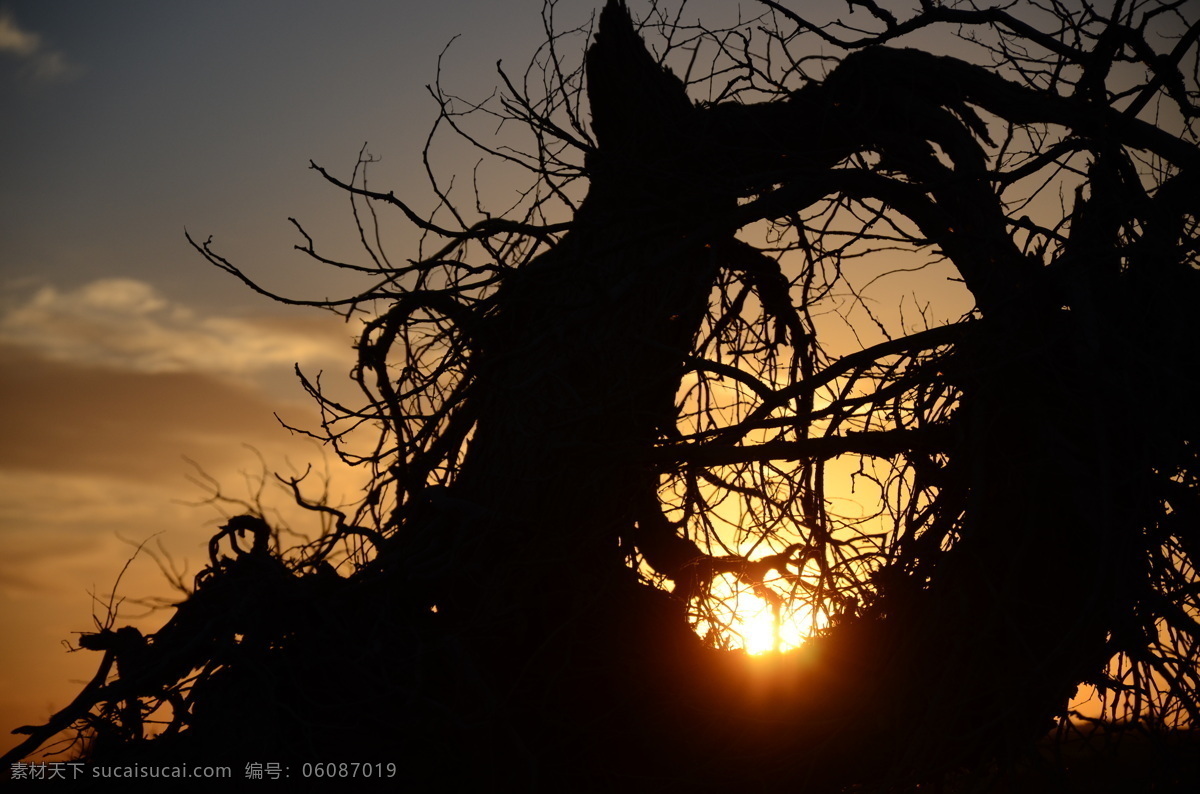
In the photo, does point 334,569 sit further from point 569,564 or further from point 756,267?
point 756,267

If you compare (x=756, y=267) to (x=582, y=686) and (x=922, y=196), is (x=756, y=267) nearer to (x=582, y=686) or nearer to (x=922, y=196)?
(x=922, y=196)

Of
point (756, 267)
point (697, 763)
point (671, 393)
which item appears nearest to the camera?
point (697, 763)

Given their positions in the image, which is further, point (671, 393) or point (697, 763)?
point (671, 393)

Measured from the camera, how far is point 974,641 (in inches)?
176

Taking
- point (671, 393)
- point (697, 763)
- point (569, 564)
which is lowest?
point (697, 763)

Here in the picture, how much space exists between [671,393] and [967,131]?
2416 millimetres

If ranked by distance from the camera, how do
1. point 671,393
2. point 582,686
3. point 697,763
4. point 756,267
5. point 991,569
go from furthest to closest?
point 756,267 < point 671,393 < point 582,686 < point 697,763 < point 991,569

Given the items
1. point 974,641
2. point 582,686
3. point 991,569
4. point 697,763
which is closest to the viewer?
point 974,641

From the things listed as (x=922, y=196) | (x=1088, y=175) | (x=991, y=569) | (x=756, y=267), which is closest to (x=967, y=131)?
(x=922, y=196)

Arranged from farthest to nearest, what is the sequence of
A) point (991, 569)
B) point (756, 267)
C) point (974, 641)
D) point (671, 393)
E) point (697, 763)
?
point (756, 267)
point (671, 393)
point (697, 763)
point (991, 569)
point (974, 641)

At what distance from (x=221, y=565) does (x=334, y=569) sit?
71 cm

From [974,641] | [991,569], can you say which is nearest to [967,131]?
[991,569]

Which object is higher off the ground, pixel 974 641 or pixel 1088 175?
pixel 1088 175

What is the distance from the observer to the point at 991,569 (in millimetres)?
4750
